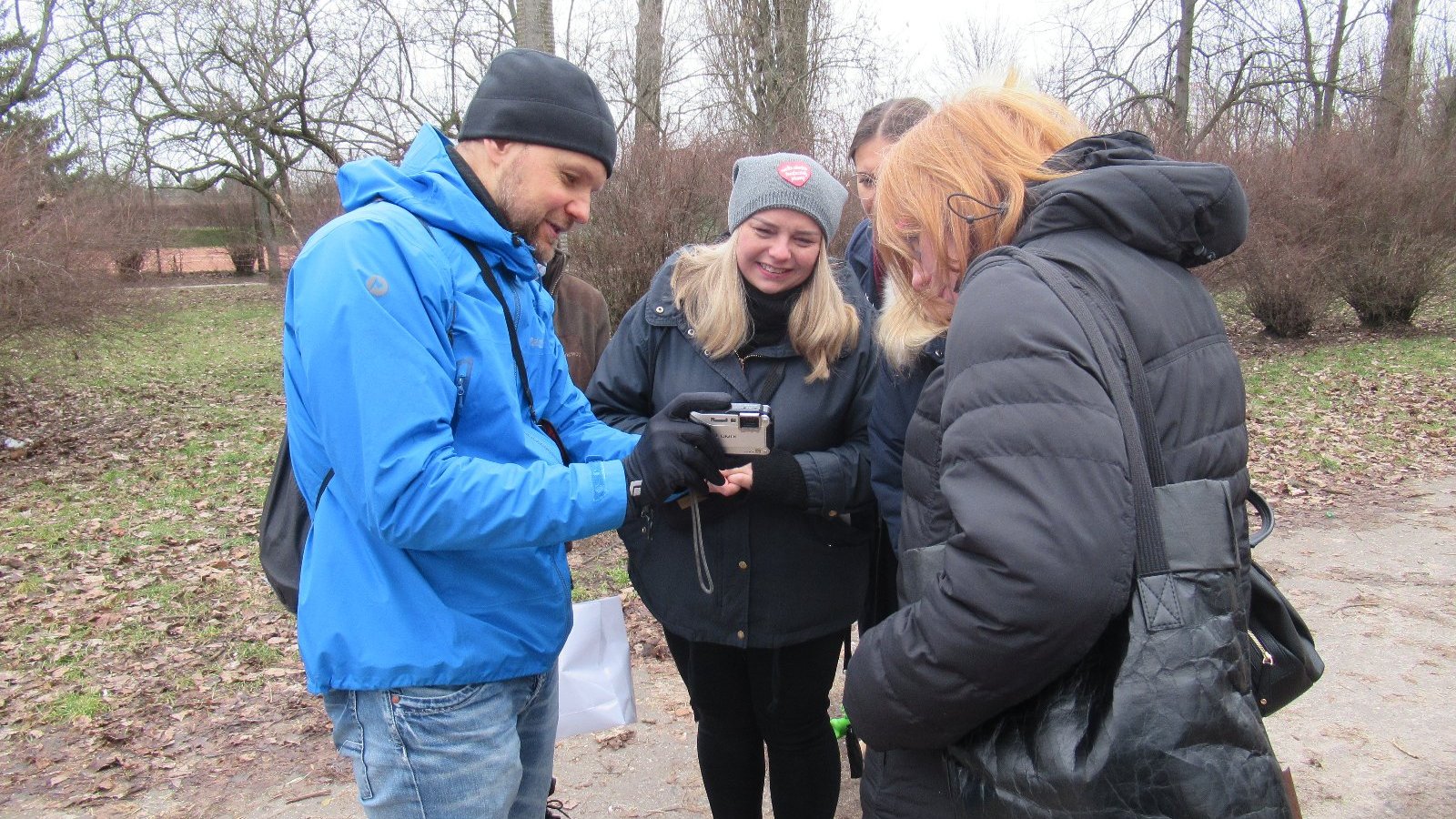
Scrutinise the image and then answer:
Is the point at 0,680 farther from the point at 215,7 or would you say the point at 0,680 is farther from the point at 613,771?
the point at 215,7

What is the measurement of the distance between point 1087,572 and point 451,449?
0.94 meters

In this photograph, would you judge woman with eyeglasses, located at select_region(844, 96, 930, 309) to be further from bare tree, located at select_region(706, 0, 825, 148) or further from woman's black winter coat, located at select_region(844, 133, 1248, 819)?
bare tree, located at select_region(706, 0, 825, 148)

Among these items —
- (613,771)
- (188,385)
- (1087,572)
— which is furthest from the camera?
(188,385)

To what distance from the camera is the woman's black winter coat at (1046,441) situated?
1201 mm

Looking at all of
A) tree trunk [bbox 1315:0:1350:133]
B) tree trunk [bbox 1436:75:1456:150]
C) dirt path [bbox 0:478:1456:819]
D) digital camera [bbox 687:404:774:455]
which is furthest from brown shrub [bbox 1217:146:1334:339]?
digital camera [bbox 687:404:774:455]

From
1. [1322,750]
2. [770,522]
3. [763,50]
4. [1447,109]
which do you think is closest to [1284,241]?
[1447,109]

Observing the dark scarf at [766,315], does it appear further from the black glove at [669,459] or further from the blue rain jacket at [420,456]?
the blue rain jacket at [420,456]

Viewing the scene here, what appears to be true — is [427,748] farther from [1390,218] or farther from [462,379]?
[1390,218]

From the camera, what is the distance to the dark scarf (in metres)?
2.53

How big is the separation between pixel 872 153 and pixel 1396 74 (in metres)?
14.8

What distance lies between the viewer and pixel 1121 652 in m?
1.24

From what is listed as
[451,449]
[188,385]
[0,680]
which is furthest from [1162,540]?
[188,385]

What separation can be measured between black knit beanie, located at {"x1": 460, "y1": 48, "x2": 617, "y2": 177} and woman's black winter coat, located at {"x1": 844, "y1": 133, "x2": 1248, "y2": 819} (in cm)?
78

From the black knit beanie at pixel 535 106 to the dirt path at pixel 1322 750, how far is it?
222cm
